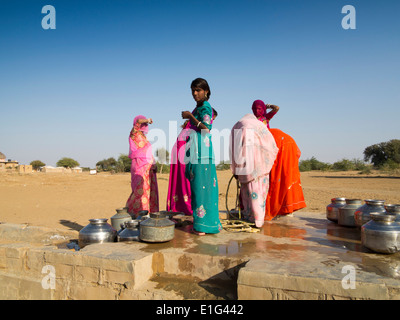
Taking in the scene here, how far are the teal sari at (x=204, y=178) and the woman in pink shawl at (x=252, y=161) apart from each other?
69 centimetres

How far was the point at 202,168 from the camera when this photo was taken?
408 cm

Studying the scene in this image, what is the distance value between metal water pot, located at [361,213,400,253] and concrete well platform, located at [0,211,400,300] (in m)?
0.10

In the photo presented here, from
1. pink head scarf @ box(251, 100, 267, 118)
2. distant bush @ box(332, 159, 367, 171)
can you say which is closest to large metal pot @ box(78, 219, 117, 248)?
pink head scarf @ box(251, 100, 267, 118)

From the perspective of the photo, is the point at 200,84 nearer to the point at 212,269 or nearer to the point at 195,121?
the point at 195,121

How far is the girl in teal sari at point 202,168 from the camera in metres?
4.09

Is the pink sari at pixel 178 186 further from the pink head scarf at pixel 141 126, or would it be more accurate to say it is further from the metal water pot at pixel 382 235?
the metal water pot at pixel 382 235

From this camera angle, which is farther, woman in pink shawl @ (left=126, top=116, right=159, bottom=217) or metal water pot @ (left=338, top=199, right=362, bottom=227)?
woman in pink shawl @ (left=126, top=116, right=159, bottom=217)

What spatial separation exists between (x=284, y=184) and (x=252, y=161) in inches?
34.6

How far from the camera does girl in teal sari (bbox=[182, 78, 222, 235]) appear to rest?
4.09 metres
